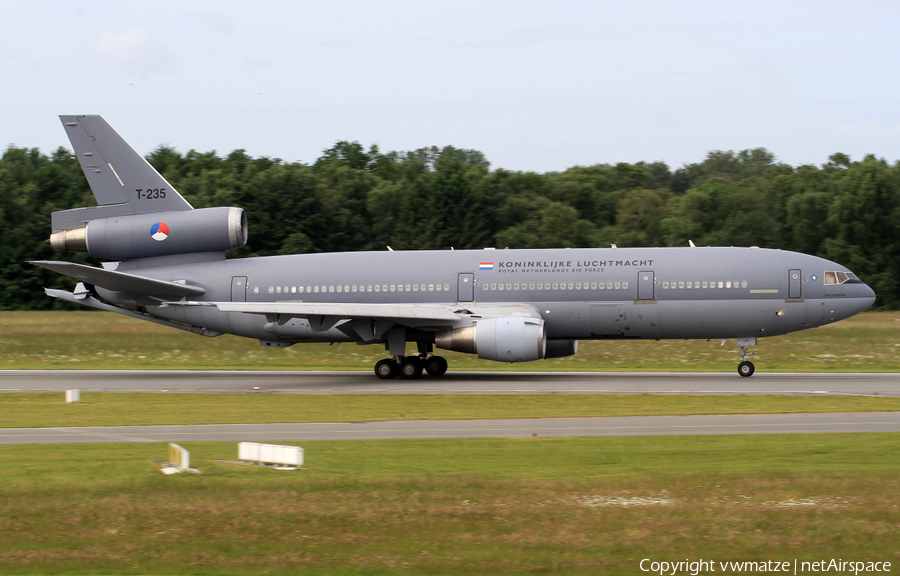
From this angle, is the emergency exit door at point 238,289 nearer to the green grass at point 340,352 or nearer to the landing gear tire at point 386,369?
the green grass at point 340,352

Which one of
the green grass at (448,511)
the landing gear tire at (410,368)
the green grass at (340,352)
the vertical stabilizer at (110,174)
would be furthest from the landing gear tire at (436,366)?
the green grass at (448,511)

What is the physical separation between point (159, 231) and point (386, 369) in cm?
1036

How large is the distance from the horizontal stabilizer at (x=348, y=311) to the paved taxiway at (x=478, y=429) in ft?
29.1

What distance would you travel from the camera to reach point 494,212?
83.6 m

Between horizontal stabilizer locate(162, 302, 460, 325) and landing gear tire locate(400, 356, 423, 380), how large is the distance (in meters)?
2.80

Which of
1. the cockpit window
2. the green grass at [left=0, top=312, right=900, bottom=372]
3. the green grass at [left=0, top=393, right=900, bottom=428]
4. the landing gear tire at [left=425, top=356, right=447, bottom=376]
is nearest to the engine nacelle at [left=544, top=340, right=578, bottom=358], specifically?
the green grass at [left=0, top=312, right=900, bottom=372]

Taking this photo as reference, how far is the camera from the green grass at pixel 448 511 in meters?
11.1

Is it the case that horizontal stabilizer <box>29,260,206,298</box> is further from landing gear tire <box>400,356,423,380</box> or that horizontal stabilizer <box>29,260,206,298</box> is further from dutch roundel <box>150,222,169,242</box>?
landing gear tire <box>400,356,423,380</box>

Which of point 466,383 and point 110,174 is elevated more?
point 110,174

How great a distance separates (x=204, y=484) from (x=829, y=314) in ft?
80.4

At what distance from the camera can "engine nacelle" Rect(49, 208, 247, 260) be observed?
34.0 metres

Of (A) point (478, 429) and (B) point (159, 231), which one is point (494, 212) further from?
(A) point (478, 429)

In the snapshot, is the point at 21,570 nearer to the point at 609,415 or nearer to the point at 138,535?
the point at 138,535

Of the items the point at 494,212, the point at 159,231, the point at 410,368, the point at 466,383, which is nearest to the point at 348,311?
the point at 410,368
